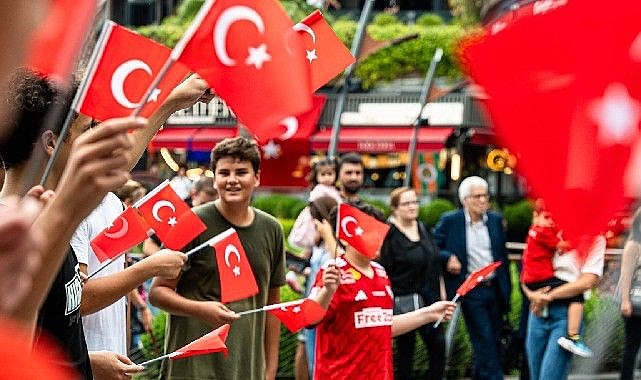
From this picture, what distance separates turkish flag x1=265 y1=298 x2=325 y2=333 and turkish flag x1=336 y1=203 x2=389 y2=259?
51 cm

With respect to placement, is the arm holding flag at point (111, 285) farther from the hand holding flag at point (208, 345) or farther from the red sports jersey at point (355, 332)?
the red sports jersey at point (355, 332)

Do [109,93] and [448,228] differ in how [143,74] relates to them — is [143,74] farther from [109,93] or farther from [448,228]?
[448,228]

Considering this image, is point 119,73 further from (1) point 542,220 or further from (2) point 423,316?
(1) point 542,220

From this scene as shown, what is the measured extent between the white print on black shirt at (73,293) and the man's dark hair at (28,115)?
0.31m

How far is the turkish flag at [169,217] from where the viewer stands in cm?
504

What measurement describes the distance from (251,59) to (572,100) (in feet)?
3.16

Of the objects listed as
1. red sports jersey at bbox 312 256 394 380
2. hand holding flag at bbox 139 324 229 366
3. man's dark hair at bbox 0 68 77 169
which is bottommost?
red sports jersey at bbox 312 256 394 380

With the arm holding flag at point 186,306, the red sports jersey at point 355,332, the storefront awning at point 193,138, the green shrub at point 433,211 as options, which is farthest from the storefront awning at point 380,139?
the arm holding flag at point 186,306

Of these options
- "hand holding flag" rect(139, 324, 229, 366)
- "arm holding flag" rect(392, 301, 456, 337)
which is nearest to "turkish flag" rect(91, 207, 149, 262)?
"hand holding flag" rect(139, 324, 229, 366)

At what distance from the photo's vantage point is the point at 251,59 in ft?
8.43

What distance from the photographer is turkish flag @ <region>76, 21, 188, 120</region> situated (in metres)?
2.74

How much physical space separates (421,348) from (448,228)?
4.72 ft

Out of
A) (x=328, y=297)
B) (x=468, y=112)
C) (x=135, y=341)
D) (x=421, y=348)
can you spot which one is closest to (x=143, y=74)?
(x=328, y=297)

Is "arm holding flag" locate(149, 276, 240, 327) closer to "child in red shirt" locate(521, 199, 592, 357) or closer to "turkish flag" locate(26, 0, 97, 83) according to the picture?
"turkish flag" locate(26, 0, 97, 83)
